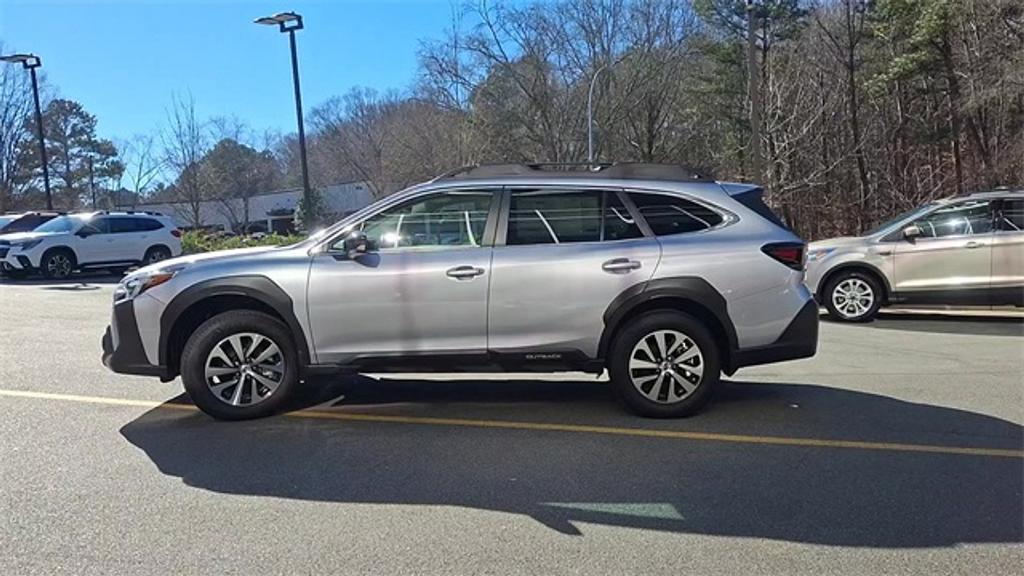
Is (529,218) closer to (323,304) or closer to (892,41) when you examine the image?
(323,304)

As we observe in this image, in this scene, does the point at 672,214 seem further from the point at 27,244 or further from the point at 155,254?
the point at 155,254

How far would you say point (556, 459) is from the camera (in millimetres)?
4695

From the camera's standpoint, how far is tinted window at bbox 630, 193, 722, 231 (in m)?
5.51

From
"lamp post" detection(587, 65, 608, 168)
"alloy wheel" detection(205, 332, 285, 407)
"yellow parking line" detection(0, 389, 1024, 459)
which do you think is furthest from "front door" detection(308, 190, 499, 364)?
"lamp post" detection(587, 65, 608, 168)

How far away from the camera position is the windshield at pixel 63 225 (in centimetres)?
1808

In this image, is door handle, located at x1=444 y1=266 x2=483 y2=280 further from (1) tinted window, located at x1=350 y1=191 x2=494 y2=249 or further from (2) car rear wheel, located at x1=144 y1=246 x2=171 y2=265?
(2) car rear wheel, located at x1=144 y1=246 x2=171 y2=265

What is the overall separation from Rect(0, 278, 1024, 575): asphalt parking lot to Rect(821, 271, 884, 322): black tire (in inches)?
157

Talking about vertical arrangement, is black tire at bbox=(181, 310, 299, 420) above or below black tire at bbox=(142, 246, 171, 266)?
below

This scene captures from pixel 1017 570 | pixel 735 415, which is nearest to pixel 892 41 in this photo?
pixel 735 415

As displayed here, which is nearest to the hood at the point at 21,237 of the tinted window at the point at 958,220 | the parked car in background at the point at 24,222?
the parked car in background at the point at 24,222

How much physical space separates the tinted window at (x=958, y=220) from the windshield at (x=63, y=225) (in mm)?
17866

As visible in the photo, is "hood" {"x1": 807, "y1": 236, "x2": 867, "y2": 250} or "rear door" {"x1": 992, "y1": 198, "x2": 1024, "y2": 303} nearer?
"rear door" {"x1": 992, "y1": 198, "x2": 1024, "y2": 303}

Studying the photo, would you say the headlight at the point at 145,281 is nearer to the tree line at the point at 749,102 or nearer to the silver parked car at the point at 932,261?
the silver parked car at the point at 932,261

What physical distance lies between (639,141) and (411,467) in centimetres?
3062
